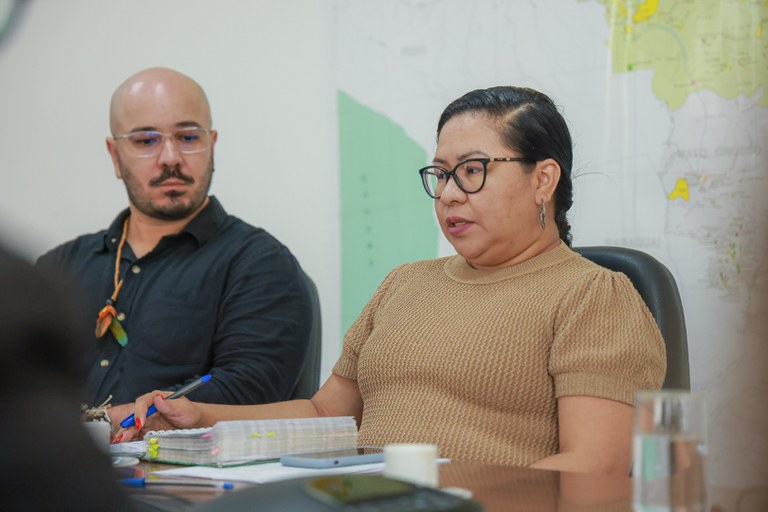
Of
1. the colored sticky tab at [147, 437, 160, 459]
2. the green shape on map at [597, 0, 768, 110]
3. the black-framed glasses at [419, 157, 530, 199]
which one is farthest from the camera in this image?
the green shape on map at [597, 0, 768, 110]

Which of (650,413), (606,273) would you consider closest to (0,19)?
(606,273)

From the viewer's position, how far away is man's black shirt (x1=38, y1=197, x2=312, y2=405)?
2.26 m

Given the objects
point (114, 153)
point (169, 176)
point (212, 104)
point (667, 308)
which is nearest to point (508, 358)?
point (667, 308)

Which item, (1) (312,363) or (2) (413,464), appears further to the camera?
(1) (312,363)

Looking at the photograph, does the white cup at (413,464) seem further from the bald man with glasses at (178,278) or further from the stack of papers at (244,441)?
the bald man with glasses at (178,278)

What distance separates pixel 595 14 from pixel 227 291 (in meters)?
1.14

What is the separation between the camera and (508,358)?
1.58 m

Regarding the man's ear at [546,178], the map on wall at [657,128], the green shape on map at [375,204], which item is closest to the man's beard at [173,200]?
the green shape on map at [375,204]

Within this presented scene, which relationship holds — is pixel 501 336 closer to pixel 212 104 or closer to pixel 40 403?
pixel 40 403

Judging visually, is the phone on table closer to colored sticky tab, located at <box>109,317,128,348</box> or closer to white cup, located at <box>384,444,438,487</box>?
white cup, located at <box>384,444,438,487</box>

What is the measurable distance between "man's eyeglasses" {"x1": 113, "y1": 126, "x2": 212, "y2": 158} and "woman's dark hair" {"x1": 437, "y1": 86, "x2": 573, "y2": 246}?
1.02 meters

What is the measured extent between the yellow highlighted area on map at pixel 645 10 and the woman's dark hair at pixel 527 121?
1.64 feet

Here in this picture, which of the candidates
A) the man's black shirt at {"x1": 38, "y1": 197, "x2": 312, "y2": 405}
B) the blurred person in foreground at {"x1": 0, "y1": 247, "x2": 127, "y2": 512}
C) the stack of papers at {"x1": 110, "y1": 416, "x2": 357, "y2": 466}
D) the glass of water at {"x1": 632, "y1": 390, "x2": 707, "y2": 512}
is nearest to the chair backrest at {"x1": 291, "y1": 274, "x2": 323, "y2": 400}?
the man's black shirt at {"x1": 38, "y1": 197, "x2": 312, "y2": 405}

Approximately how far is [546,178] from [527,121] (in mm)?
115
